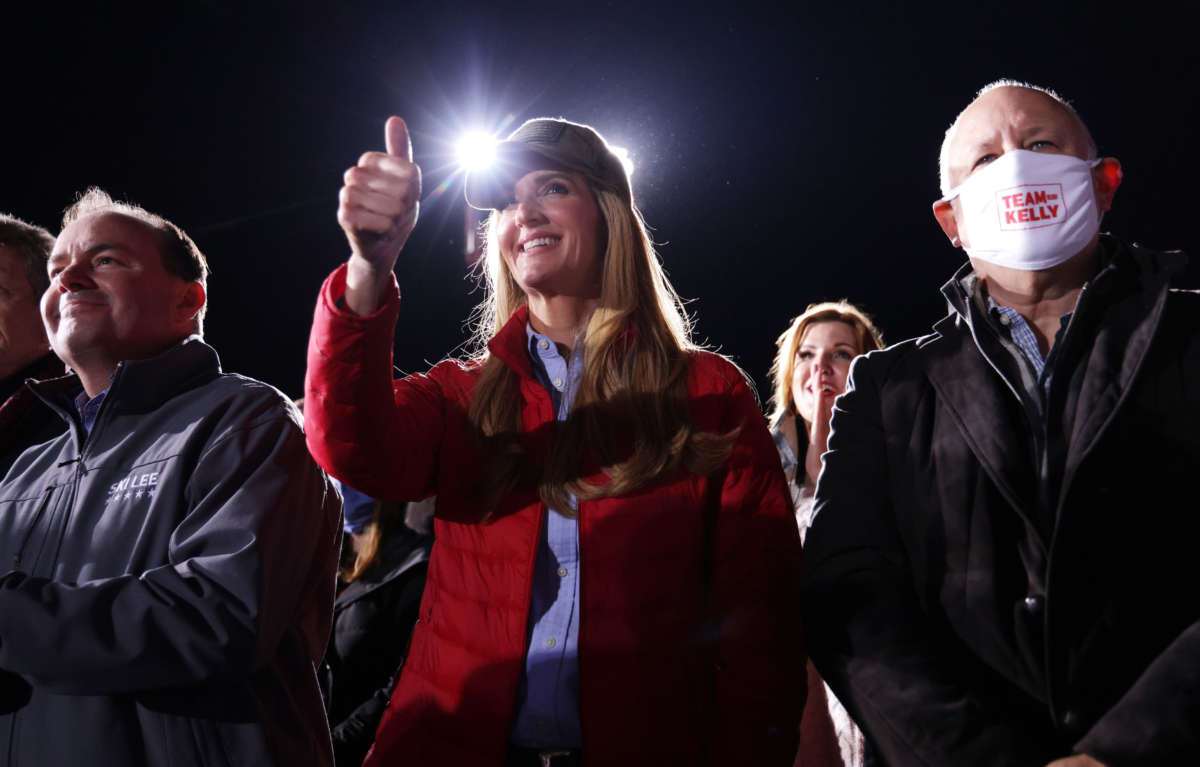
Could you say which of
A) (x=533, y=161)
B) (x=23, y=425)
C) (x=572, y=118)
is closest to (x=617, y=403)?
(x=533, y=161)

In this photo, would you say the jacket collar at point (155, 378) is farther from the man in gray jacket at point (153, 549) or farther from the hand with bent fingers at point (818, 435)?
the hand with bent fingers at point (818, 435)

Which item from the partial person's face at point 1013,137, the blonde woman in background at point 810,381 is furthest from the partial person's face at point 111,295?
the blonde woman in background at point 810,381

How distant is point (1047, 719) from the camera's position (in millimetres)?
1347

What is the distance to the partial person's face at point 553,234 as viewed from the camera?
210 centimetres

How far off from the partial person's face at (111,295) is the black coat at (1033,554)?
177cm

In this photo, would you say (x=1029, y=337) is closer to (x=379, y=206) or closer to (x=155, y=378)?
(x=379, y=206)

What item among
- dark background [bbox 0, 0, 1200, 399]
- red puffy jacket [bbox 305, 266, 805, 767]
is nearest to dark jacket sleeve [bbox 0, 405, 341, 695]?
red puffy jacket [bbox 305, 266, 805, 767]

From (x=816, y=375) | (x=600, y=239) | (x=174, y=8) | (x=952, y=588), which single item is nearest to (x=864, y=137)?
(x=816, y=375)

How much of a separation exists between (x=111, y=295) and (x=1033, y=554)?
222 centimetres

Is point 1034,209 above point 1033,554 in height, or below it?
above

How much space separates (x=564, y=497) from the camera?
71.8 inches

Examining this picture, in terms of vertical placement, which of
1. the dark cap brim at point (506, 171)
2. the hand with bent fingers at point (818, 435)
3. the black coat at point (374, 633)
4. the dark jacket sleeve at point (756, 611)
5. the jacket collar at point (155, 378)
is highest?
the dark cap brim at point (506, 171)

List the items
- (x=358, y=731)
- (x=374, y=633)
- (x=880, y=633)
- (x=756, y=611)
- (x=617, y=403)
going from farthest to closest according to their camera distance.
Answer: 1. (x=374, y=633)
2. (x=358, y=731)
3. (x=617, y=403)
4. (x=756, y=611)
5. (x=880, y=633)

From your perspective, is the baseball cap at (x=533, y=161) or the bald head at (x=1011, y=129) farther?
the baseball cap at (x=533, y=161)
